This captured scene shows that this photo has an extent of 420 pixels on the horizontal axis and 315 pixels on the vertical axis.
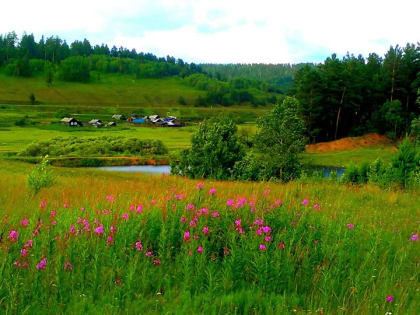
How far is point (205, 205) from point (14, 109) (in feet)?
471

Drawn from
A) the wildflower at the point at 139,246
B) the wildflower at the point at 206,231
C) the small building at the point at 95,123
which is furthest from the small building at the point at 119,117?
the wildflower at the point at 139,246

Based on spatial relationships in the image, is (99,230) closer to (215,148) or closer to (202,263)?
(202,263)

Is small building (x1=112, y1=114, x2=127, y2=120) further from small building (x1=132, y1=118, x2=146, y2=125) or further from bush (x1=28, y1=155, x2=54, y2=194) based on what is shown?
bush (x1=28, y1=155, x2=54, y2=194)

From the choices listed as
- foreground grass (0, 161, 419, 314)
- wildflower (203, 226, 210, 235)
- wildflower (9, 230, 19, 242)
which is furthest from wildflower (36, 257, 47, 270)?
wildflower (203, 226, 210, 235)

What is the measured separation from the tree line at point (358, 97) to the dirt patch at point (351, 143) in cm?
179

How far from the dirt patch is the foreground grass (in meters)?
79.3

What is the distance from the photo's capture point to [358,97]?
89750 millimetres

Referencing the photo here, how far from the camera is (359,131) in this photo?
300ft

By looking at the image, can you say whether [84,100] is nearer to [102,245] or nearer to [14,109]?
[14,109]

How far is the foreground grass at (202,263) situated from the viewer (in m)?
4.12

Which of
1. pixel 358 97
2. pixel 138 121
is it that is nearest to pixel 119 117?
pixel 138 121

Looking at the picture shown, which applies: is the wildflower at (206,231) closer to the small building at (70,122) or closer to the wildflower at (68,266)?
the wildflower at (68,266)

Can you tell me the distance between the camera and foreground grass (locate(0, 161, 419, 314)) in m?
4.12

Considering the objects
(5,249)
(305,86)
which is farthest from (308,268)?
(305,86)
